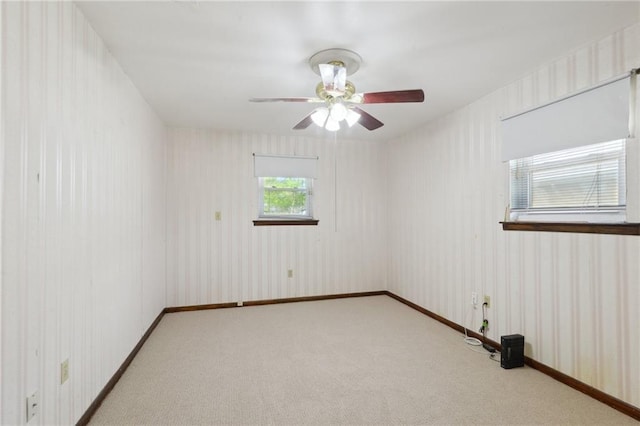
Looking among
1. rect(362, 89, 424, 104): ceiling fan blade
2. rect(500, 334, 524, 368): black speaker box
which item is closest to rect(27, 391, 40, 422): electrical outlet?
rect(362, 89, 424, 104): ceiling fan blade

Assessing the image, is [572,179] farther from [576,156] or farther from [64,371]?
[64,371]

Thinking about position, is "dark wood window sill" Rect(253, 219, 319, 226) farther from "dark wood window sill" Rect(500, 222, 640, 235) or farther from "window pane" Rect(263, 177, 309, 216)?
"dark wood window sill" Rect(500, 222, 640, 235)

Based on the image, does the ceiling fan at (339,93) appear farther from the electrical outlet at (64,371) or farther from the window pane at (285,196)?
the window pane at (285,196)

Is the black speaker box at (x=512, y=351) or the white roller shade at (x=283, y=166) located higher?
the white roller shade at (x=283, y=166)

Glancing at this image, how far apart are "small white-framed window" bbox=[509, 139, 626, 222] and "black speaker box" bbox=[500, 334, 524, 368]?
0.98 m

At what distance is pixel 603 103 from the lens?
2.03m

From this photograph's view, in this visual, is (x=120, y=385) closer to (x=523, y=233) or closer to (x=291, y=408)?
(x=291, y=408)

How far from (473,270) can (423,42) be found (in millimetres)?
2209

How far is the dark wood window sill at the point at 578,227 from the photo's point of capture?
1895mm

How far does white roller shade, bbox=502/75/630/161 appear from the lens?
196 centimetres

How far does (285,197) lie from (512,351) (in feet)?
10.4

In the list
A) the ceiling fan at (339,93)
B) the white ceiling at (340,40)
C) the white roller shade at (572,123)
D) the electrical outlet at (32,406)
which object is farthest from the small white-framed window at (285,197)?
the electrical outlet at (32,406)

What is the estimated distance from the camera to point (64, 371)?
1584 millimetres

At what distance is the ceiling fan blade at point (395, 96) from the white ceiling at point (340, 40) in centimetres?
30
